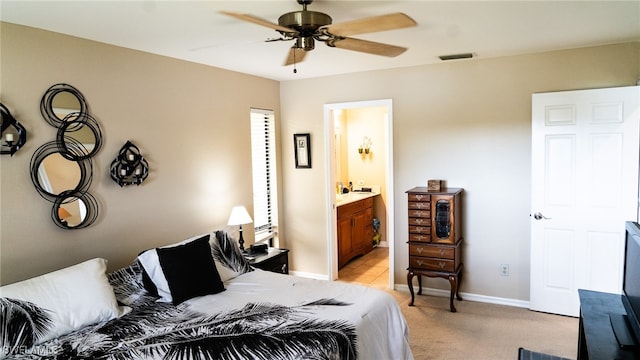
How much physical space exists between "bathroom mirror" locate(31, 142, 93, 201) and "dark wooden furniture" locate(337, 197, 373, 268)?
3168mm

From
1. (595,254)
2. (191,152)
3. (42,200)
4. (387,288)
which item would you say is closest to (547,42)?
(595,254)

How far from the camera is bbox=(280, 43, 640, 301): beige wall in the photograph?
386 centimetres

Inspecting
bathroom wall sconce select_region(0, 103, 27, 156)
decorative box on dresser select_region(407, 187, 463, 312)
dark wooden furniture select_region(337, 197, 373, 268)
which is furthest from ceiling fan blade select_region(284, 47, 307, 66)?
dark wooden furniture select_region(337, 197, 373, 268)

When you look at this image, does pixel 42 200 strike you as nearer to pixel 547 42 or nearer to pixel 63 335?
pixel 63 335

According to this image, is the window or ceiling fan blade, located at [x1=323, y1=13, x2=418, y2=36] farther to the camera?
the window

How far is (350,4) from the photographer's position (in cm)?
242

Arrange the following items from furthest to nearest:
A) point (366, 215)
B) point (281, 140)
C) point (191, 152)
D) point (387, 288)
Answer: point (366, 215) < point (281, 140) < point (387, 288) < point (191, 152)

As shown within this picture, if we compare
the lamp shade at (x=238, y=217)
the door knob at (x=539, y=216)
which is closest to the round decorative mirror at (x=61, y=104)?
the lamp shade at (x=238, y=217)

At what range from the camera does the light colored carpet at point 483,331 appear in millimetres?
3299

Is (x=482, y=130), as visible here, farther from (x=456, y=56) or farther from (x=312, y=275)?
(x=312, y=275)

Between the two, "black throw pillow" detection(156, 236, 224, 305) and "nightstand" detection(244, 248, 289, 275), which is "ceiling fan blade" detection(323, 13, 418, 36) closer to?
"black throw pillow" detection(156, 236, 224, 305)

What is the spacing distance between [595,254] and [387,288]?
2.11m

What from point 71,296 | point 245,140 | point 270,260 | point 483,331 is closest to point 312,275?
point 270,260

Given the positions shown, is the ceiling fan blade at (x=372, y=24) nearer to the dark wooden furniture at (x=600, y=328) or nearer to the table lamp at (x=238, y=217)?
the dark wooden furniture at (x=600, y=328)
